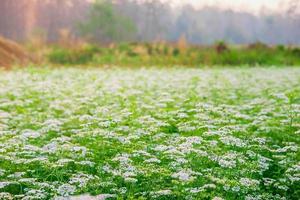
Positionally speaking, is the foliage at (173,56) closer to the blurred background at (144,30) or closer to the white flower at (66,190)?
the blurred background at (144,30)

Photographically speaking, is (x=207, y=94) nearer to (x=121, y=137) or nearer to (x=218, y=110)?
(x=218, y=110)

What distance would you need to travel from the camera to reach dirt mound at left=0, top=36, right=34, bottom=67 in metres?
35.0

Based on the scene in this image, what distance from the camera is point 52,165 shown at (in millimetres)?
8422

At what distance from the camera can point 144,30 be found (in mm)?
119875

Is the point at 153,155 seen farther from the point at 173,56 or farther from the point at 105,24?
the point at 105,24

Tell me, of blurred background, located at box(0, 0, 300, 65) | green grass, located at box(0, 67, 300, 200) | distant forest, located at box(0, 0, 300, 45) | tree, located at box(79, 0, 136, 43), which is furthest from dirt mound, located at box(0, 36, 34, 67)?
tree, located at box(79, 0, 136, 43)

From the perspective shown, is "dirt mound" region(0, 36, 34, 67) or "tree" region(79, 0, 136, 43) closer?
"dirt mound" region(0, 36, 34, 67)

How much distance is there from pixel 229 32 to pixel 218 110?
501 ft

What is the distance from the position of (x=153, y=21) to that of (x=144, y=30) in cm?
568

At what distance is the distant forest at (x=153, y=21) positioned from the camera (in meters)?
107

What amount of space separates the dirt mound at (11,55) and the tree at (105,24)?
3315 cm

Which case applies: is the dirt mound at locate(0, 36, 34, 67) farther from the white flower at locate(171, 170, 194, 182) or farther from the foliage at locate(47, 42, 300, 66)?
the white flower at locate(171, 170, 194, 182)

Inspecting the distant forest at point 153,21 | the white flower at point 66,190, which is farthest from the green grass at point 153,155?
the distant forest at point 153,21

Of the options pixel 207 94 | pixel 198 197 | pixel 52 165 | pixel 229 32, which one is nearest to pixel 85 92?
pixel 207 94
